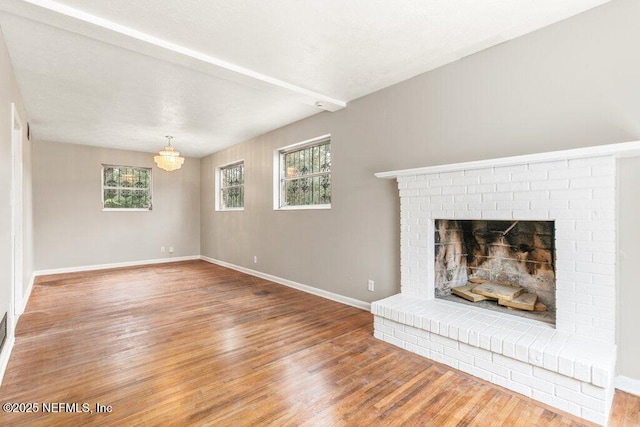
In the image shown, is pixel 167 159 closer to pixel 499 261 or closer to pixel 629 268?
pixel 499 261

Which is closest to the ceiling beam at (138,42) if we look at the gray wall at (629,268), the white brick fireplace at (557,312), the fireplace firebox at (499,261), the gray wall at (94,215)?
the white brick fireplace at (557,312)

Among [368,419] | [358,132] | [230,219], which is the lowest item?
[368,419]

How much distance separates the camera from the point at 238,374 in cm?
227

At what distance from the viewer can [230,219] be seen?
21.8 ft

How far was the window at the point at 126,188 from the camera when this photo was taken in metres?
6.72

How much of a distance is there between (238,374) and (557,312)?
2.34 m

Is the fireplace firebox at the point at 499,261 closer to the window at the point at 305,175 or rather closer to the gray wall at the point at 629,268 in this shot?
the gray wall at the point at 629,268

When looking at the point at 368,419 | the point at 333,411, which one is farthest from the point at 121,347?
the point at 368,419

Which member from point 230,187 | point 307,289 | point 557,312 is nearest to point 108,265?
point 230,187

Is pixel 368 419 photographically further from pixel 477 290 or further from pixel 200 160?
pixel 200 160

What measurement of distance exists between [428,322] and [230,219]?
5038 mm

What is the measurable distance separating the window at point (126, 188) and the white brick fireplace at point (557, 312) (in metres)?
6.53

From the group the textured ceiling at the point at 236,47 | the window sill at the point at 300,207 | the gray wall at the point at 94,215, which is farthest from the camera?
the gray wall at the point at 94,215

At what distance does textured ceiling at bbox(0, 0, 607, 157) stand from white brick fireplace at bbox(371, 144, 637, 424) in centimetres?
105
